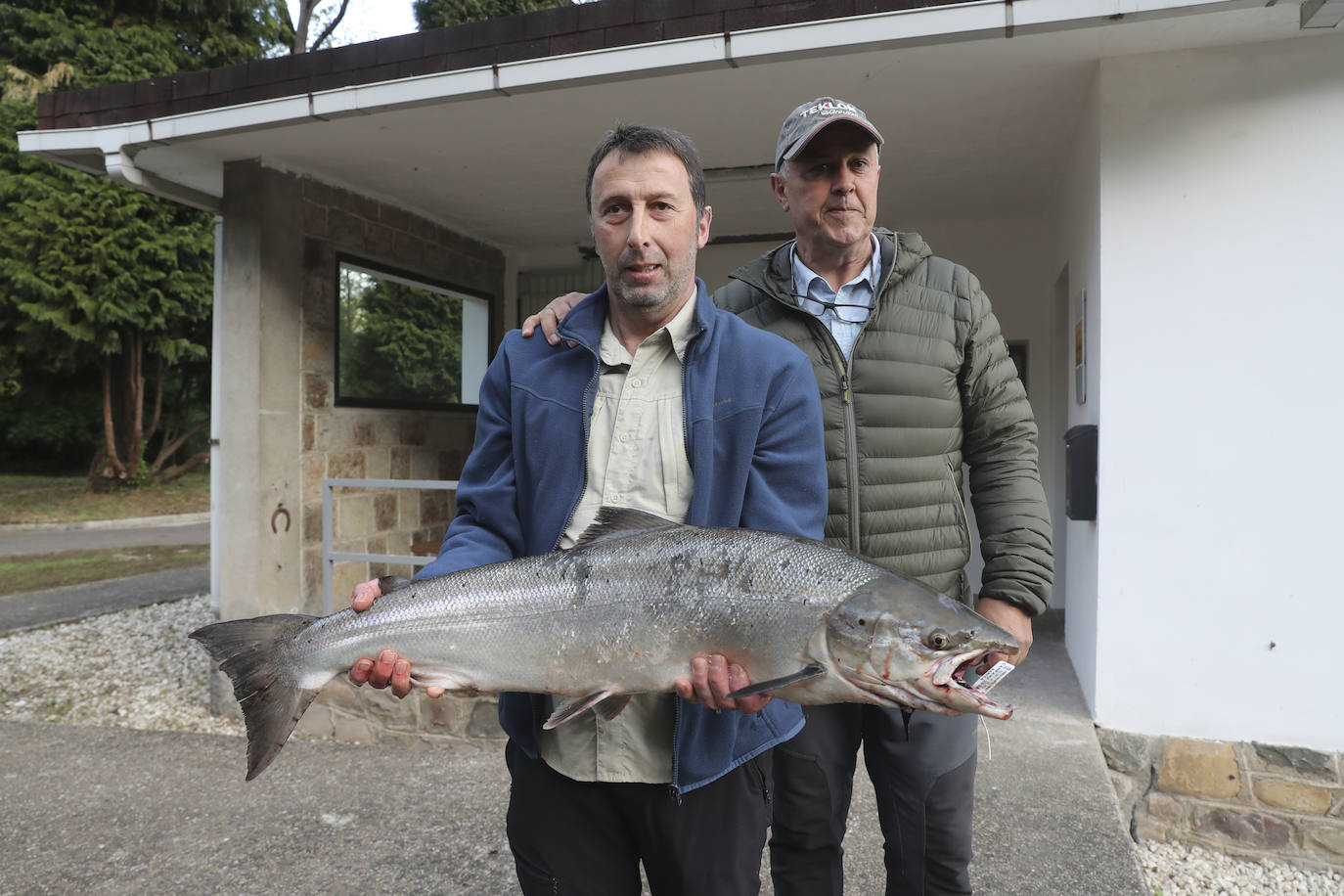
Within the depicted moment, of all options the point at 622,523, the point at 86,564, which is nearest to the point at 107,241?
the point at 86,564

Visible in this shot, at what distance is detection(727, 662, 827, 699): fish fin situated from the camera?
1723 mm

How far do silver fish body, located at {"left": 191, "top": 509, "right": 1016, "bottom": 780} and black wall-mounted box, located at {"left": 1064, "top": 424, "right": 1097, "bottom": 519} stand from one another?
10.0 ft

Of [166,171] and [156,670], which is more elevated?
[166,171]

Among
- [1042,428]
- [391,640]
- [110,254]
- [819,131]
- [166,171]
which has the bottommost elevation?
[391,640]

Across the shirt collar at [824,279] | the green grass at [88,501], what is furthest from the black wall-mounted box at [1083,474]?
the green grass at [88,501]

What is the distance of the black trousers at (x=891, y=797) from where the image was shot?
2383mm

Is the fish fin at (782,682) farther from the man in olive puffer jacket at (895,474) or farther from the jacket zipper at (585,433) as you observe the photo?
the man in olive puffer jacket at (895,474)

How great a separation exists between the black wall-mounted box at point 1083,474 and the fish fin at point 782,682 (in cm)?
323

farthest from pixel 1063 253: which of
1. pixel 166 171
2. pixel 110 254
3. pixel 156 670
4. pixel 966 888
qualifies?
pixel 110 254

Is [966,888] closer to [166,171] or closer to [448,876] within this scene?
[448,876]

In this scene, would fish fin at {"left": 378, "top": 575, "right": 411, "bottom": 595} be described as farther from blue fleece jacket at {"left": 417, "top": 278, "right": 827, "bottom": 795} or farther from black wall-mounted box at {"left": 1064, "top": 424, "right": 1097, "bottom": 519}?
black wall-mounted box at {"left": 1064, "top": 424, "right": 1097, "bottom": 519}

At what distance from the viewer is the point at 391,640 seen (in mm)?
1976

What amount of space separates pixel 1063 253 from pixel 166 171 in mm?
6153

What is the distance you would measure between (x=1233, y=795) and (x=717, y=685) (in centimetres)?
375
